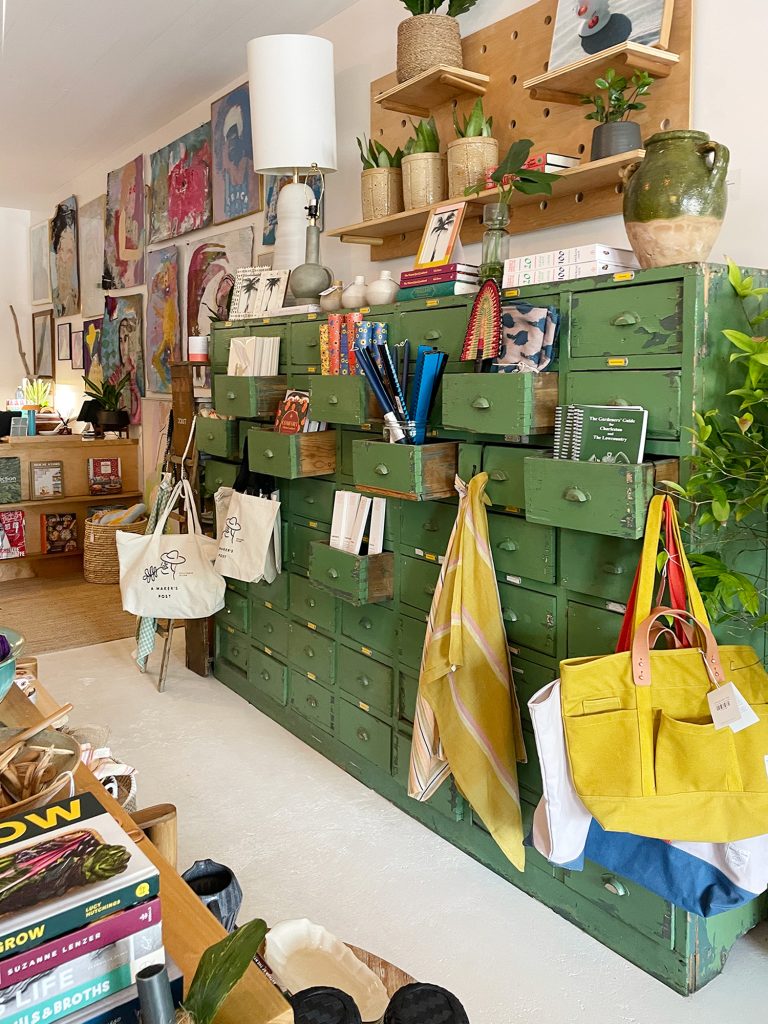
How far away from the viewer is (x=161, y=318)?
5.46m

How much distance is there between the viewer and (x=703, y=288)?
176 centimetres

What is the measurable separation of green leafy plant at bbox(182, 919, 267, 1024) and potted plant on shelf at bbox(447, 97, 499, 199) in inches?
92.9

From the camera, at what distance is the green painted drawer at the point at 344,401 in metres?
2.61

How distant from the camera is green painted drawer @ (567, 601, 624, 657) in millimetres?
2000

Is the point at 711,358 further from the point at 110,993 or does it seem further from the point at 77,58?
the point at 77,58

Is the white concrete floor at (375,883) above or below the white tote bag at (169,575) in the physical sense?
below

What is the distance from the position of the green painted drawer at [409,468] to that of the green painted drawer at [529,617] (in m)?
0.32

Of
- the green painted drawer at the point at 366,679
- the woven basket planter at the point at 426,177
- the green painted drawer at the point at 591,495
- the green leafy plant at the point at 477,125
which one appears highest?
the green leafy plant at the point at 477,125

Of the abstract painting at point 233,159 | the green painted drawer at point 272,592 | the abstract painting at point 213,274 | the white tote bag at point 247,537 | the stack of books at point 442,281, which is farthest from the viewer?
the abstract painting at point 213,274

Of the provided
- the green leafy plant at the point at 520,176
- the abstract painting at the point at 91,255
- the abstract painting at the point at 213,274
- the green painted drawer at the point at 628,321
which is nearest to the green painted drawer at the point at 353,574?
the green painted drawer at the point at 628,321

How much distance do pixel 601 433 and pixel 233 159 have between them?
3.29m

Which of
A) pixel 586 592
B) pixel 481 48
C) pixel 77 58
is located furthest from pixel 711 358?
pixel 77 58

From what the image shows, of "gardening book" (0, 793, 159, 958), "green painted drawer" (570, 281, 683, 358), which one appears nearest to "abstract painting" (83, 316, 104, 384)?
"green painted drawer" (570, 281, 683, 358)

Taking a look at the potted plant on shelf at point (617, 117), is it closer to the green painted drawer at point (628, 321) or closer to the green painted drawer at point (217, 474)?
the green painted drawer at point (628, 321)
